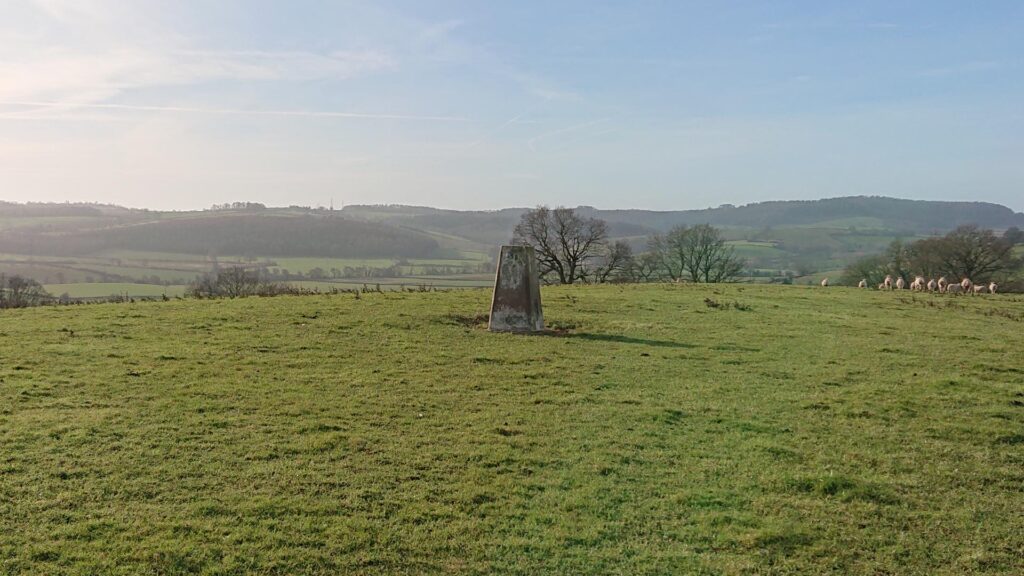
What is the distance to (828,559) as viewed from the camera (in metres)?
5.43

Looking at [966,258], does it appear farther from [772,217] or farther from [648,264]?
[772,217]

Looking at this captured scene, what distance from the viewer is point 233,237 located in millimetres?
83625

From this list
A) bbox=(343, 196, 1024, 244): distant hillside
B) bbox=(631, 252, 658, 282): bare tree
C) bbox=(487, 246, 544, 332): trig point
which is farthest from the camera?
bbox=(343, 196, 1024, 244): distant hillside

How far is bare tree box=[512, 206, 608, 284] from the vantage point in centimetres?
4875

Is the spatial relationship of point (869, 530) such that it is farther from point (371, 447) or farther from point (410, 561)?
point (371, 447)

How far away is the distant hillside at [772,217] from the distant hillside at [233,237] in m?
26.0

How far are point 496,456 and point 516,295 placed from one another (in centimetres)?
989

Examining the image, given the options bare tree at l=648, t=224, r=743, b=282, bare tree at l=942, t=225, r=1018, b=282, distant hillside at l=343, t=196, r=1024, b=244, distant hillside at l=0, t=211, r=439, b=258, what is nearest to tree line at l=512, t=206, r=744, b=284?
bare tree at l=648, t=224, r=743, b=282

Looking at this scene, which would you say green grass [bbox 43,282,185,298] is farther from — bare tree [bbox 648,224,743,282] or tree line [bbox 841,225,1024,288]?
tree line [bbox 841,225,1024,288]

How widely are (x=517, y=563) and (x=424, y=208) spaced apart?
162902 mm

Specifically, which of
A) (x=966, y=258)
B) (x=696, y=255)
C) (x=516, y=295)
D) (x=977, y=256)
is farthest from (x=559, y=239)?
(x=516, y=295)

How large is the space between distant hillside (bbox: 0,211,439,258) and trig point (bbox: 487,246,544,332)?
65264 millimetres

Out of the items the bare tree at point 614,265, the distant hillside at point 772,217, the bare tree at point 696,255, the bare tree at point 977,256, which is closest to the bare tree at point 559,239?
the bare tree at point 614,265

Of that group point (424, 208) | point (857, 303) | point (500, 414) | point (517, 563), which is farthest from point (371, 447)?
point (424, 208)
